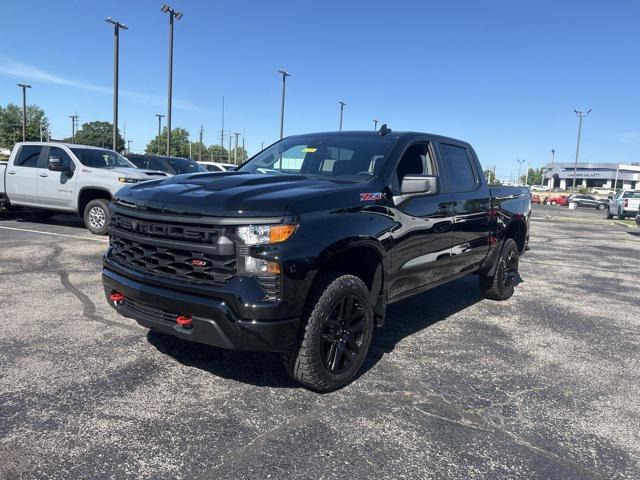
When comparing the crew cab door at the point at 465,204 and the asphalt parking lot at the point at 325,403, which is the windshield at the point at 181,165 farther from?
the crew cab door at the point at 465,204

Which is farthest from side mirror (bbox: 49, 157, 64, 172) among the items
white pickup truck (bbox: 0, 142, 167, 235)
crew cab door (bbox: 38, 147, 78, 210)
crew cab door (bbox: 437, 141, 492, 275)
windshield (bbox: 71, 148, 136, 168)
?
crew cab door (bbox: 437, 141, 492, 275)

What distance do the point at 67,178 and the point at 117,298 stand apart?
8.26 meters

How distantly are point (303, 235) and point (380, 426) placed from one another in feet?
4.06

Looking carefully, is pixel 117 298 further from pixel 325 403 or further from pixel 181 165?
pixel 181 165

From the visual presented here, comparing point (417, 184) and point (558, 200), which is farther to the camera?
point (558, 200)

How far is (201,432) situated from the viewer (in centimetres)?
299

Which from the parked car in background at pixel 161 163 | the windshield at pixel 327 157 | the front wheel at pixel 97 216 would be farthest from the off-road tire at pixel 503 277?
the parked car in background at pixel 161 163

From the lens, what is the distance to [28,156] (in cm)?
1166

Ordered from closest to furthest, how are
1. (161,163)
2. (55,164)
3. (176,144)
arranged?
(55,164)
(161,163)
(176,144)

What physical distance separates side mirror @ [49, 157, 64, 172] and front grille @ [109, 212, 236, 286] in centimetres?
778

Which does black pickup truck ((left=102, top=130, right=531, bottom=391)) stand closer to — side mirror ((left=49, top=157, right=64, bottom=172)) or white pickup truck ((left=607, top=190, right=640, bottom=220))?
side mirror ((left=49, top=157, right=64, bottom=172))

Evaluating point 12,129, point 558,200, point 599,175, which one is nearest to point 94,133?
point 12,129

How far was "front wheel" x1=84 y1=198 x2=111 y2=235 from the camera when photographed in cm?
1052

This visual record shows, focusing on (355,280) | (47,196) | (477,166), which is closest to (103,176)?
(47,196)
